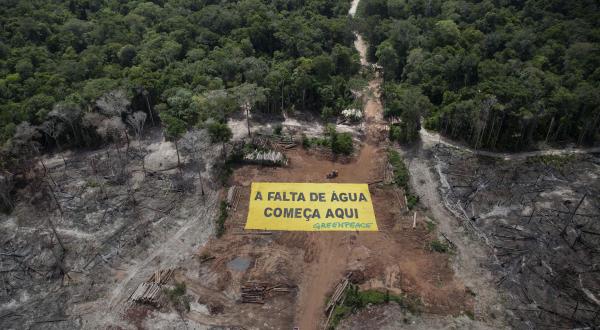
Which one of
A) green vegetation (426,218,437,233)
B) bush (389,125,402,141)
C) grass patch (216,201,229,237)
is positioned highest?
bush (389,125,402,141)

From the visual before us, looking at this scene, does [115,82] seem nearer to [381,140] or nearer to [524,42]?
[381,140]

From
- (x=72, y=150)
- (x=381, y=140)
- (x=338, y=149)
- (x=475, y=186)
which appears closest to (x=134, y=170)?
(x=72, y=150)

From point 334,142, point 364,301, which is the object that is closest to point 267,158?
point 334,142

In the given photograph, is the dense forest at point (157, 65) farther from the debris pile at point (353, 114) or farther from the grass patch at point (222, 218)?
the grass patch at point (222, 218)

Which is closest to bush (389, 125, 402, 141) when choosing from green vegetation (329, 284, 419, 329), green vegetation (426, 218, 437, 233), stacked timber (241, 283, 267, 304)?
green vegetation (426, 218, 437, 233)

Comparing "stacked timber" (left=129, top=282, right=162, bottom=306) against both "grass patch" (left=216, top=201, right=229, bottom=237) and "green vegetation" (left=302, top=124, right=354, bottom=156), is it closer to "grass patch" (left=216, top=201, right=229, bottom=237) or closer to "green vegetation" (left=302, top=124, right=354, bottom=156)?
"grass patch" (left=216, top=201, right=229, bottom=237)

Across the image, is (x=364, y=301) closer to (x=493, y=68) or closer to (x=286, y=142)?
(x=286, y=142)
